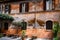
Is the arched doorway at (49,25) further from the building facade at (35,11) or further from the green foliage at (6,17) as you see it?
the green foliage at (6,17)

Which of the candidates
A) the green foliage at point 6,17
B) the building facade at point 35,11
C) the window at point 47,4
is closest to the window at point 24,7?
the building facade at point 35,11

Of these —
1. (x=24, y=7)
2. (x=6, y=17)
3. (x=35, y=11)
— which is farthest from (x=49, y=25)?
(x=6, y=17)

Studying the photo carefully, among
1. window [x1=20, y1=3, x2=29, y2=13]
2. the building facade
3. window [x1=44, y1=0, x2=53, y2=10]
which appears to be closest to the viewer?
the building facade

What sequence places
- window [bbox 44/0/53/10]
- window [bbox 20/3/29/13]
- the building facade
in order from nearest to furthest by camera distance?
1. the building facade
2. window [bbox 44/0/53/10]
3. window [bbox 20/3/29/13]

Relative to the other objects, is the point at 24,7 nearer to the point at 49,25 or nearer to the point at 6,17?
the point at 6,17

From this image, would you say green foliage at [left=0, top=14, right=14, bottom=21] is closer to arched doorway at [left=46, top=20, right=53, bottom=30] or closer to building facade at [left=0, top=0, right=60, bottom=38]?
building facade at [left=0, top=0, right=60, bottom=38]

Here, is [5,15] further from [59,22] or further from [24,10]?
[59,22]

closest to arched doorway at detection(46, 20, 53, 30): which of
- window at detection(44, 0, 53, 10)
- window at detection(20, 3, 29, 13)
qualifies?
window at detection(44, 0, 53, 10)

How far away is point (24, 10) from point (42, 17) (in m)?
0.81

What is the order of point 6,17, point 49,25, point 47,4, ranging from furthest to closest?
1. point 6,17
2. point 47,4
3. point 49,25

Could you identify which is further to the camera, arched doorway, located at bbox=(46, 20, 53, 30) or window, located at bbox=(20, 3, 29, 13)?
window, located at bbox=(20, 3, 29, 13)

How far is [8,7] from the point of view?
7539mm

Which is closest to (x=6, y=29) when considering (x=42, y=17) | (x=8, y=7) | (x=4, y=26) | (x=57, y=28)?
(x=4, y=26)

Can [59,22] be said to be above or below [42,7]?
below
